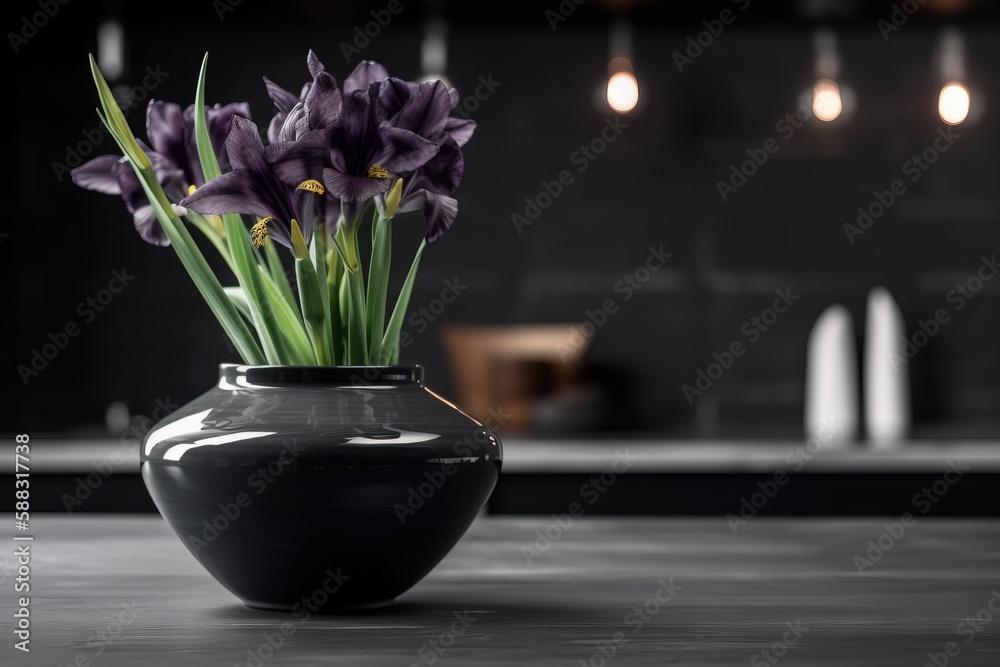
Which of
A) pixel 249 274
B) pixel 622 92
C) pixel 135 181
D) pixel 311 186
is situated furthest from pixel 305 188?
pixel 622 92

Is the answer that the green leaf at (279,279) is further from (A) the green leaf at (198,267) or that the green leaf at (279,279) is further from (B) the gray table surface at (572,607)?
(B) the gray table surface at (572,607)

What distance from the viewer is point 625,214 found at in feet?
10.2

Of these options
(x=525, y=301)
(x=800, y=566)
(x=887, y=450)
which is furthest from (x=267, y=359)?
(x=525, y=301)

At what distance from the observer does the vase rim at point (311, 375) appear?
732 millimetres

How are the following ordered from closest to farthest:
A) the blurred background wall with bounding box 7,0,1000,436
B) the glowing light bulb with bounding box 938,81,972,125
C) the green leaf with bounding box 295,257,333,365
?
the green leaf with bounding box 295,257,333,365 → the glowing light bulb with bounding box 938,81,972,125 → the blurred background wall with bounding box 7,0,1000,436

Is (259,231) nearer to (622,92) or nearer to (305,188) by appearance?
(305,188)

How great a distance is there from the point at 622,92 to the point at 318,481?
2.26 m

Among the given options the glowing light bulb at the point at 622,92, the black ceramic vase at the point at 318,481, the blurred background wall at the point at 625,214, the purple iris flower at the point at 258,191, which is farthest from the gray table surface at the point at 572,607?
the blurred background wall at the point at 625,214

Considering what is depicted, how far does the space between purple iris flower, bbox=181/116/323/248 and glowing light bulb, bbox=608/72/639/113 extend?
84.8 inches

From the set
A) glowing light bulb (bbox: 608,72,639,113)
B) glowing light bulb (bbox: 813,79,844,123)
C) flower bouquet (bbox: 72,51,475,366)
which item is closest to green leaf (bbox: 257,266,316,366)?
flower bouquet (bbox: 72,51,475,366)

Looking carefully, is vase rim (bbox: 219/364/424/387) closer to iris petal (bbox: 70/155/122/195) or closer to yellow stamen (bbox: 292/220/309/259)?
yellow stamen (bbox: 292/220/309/259)

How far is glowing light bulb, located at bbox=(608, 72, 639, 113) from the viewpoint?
109 inches

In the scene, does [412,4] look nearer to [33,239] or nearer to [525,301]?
[525,301]

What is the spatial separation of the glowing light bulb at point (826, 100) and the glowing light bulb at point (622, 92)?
0.47 m
